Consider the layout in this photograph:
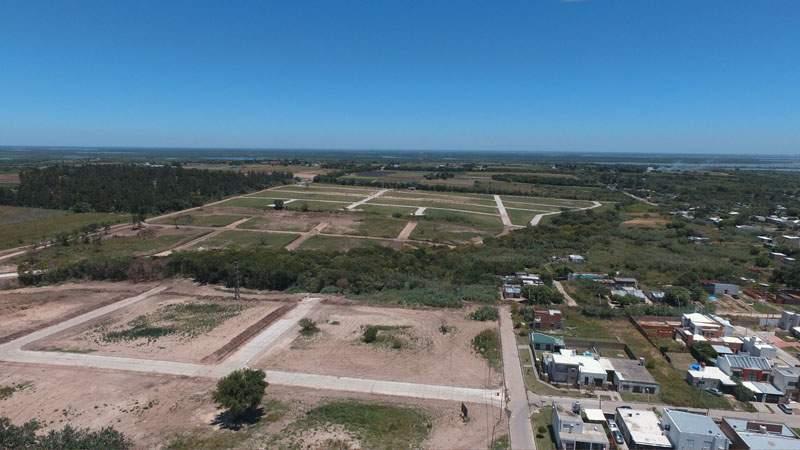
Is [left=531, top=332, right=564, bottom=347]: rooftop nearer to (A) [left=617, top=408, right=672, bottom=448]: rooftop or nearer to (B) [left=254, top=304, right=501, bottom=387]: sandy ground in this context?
(B) [left=254, top=304, right=501, bottom=387]: sandy ground

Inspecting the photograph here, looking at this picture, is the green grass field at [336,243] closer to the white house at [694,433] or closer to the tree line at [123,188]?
the tree line at [123,188]

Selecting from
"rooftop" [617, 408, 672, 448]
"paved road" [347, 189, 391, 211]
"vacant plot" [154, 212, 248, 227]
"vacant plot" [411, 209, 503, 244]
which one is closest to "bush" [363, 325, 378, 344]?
"rooftop" [617, 408, 672, 448]

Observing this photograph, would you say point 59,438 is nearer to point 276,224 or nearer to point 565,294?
point 565,294

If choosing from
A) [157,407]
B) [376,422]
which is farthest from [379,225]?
[376,422]

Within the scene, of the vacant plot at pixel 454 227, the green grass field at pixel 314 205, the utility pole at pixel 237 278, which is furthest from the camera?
the green grass field at pixel 314 205

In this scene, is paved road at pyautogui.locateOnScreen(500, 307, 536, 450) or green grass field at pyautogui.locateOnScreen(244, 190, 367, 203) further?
green grass field at pyautogui.locateOnScreen(244, 190, 367, 203)

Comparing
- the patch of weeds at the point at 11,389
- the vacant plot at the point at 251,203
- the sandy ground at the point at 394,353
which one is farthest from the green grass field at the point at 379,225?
the patch of weeds at the point at 11,389
